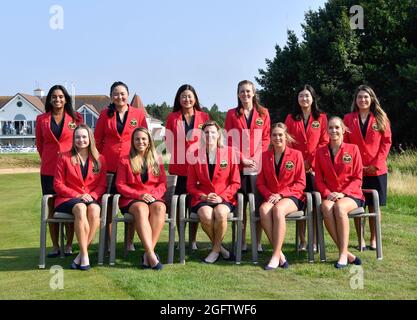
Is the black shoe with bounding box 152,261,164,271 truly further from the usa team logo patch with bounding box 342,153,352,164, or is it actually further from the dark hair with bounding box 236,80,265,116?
the usa team logo patch with bounding box 342,153,352,164

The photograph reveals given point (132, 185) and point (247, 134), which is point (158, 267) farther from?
point (247, 134)

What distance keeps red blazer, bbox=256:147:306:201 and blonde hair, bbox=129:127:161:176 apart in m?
1.24

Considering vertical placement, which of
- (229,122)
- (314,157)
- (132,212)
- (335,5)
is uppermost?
(335,5)

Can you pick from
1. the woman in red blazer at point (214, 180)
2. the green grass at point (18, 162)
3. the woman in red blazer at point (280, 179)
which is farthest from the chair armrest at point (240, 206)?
the green grass at point (18, 162)

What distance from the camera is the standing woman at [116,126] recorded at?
22.0ft

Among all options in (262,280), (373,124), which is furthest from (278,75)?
(262,280)

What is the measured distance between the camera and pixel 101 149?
22.6 feet

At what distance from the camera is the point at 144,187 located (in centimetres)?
631

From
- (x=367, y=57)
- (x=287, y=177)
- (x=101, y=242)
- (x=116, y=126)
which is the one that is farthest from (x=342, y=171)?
(x=367, y=57)

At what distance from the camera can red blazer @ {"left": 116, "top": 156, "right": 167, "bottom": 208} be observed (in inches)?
245

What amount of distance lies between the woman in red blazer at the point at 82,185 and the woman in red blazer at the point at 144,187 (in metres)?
0.29
